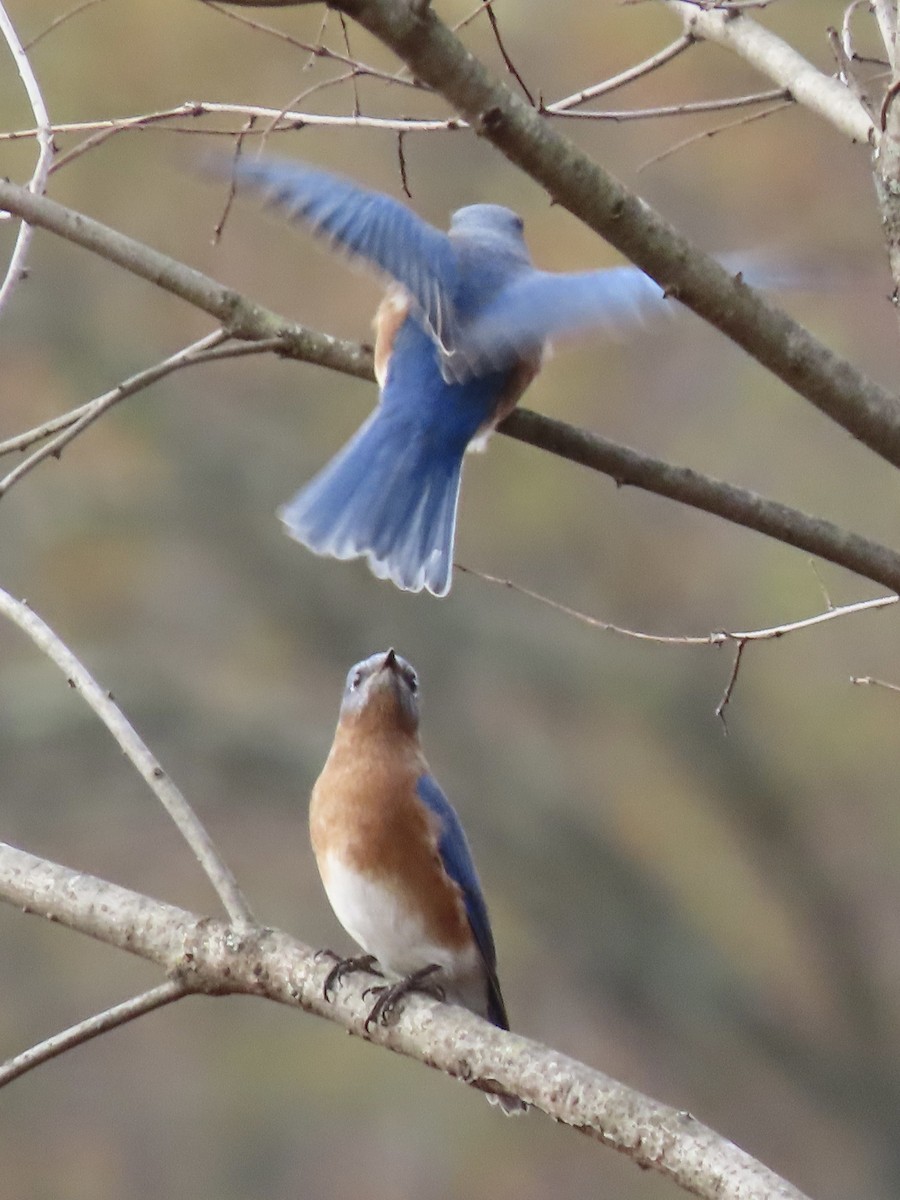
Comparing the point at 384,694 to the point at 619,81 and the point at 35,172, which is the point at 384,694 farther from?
the point at 619,81

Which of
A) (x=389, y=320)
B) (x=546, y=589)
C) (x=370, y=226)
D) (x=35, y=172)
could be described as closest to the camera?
(x=35, y=172)

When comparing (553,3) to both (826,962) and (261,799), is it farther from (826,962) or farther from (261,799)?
(826,962)

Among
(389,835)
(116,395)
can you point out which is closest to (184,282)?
(116,395)

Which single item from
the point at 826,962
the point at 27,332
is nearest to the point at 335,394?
the point at 27,332

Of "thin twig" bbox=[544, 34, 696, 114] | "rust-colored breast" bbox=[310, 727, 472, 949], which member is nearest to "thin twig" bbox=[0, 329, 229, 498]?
"thin twig" bbox=[544, 34, 696, 114]

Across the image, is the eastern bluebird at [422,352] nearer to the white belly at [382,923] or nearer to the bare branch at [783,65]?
the bare branch at [783,65]

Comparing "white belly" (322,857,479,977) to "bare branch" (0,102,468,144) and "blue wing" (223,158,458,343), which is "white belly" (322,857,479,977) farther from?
"bare branch" (0,102,468,144)

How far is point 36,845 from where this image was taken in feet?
25.4

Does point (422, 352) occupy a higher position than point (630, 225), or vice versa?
point (422, 352)

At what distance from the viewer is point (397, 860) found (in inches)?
126

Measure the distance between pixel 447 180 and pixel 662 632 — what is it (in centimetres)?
194

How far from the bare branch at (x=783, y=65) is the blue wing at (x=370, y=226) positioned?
1.68 feet

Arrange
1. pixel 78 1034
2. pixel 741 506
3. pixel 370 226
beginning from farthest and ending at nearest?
pixel 370 226
pixel 741 506
pixel 78 1034

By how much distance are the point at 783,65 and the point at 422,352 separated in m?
0.84
